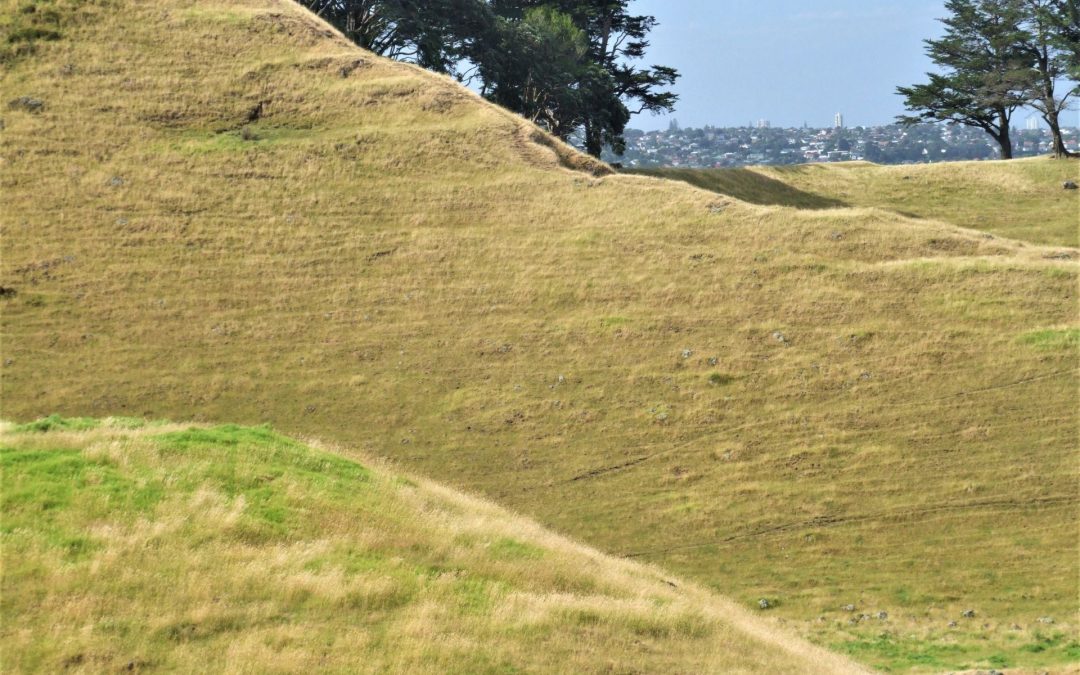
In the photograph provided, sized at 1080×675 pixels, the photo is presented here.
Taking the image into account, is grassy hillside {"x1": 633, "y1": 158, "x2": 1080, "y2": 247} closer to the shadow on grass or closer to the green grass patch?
the shadow on grass

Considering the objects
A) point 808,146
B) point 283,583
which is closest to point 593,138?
point 283,583

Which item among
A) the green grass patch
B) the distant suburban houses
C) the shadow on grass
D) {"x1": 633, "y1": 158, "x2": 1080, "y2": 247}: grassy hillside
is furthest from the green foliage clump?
the distant suburban houses

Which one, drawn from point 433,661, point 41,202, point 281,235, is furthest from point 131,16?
point 433,661

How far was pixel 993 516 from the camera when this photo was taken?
833 inches

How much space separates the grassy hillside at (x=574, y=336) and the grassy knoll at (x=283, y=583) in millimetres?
5805

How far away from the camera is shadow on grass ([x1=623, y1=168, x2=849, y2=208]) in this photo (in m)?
49.2

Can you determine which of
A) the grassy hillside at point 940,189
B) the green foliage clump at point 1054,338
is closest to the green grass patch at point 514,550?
the green foliage clump at point 1054,338

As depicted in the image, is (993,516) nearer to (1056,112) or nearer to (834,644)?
(834,644)

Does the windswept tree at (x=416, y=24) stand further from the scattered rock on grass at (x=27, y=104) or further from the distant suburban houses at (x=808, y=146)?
the distant suburban houses at (x=808, y=146)

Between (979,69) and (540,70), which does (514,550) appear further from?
(979,69)

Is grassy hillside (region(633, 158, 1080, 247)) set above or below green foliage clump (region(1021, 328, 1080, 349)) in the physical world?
above

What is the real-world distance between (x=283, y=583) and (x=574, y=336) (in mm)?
15632

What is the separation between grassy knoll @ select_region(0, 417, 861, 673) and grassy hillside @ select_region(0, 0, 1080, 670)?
229 inches

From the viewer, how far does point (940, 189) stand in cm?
5225
